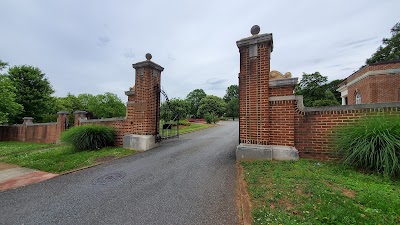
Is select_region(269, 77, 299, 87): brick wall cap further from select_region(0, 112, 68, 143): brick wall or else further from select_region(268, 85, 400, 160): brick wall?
select_region(0, 112, 68, 143): brick wall

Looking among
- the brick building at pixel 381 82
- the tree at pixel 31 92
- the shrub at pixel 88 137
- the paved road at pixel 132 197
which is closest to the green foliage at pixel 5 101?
the tree at pixel 31 92

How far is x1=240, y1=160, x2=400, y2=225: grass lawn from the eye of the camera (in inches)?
91.0

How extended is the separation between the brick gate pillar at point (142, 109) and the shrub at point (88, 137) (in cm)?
92

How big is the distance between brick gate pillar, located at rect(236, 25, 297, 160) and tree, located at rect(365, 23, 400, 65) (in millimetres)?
34802

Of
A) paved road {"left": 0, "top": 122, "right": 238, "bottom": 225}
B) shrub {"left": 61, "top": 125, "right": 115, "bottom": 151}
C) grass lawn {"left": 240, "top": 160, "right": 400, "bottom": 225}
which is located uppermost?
shrub {"left": 61, "top": 125, "right": 115, "bottom": 151}

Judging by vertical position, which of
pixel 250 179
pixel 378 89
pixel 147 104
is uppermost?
pixel 378 89

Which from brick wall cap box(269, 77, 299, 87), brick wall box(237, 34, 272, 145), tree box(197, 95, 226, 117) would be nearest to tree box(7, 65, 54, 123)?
brick wall box(237, 34, 272, 145)

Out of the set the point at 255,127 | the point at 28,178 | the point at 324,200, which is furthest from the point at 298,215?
the point at 28,178

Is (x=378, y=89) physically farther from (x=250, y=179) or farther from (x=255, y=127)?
(x=250, y=179)

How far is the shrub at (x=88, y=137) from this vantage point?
745 centimetres

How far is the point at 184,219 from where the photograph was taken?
8.54 feet

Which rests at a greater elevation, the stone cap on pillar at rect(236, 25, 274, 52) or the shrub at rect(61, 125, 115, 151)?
the stone cap on pillar at rect(236, 25, 274, 52)

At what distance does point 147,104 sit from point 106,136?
2413 mm

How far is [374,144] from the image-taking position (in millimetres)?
3895
